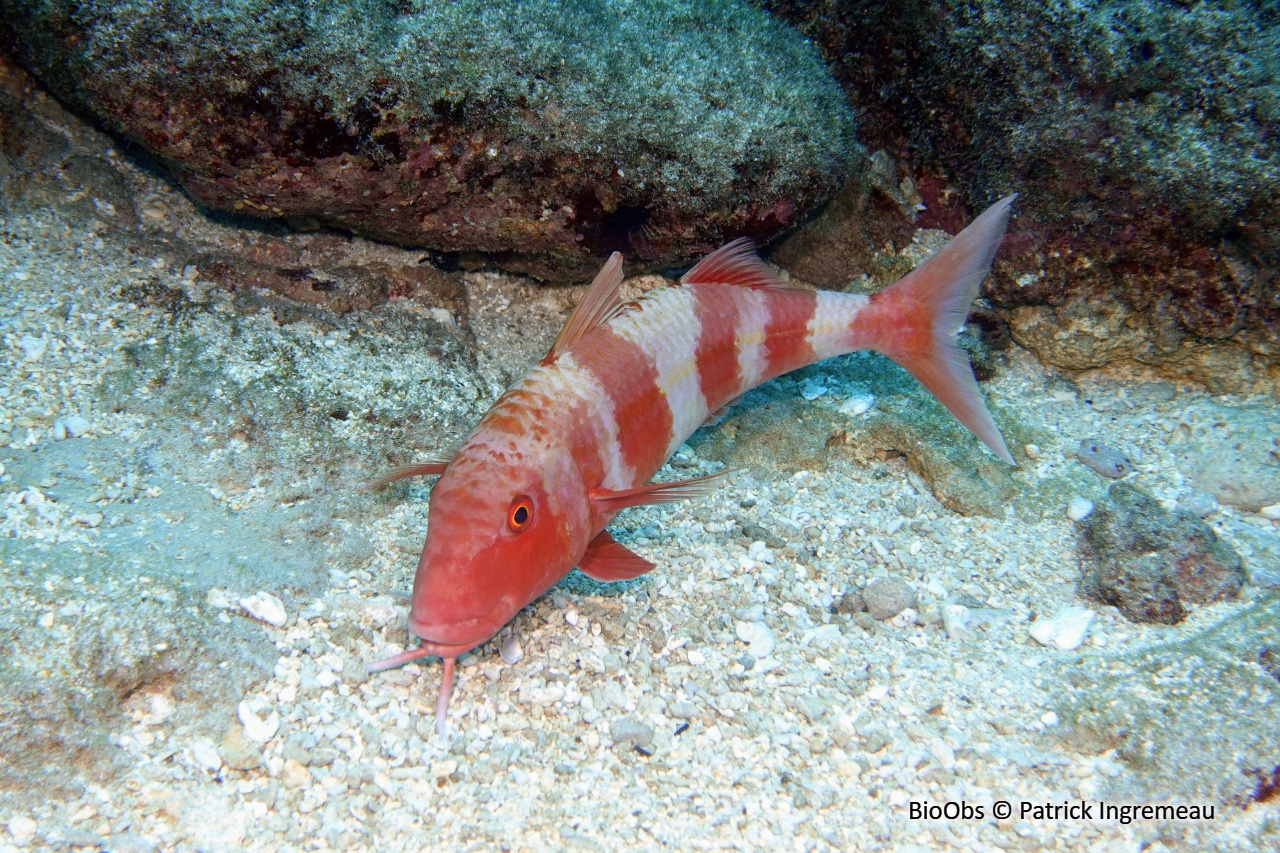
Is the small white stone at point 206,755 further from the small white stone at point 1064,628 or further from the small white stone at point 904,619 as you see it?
the small white stone at point 1064,628

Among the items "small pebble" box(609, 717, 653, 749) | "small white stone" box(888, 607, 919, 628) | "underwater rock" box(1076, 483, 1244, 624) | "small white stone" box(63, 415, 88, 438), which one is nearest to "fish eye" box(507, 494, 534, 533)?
"small pebble" box(609, 717, 653, 749)

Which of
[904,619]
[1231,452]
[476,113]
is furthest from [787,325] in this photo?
[1231,452]

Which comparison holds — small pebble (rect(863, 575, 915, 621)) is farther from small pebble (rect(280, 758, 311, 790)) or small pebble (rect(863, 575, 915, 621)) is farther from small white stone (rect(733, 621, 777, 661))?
small pebble (rect(280, 758, 311, 790))

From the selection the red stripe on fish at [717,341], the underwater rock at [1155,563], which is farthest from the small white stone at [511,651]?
the underwater rock at [1155,563]

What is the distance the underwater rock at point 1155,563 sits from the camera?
123 inches

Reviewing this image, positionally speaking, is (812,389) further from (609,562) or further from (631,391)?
(609,562)

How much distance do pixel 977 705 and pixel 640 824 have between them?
1.42 meters

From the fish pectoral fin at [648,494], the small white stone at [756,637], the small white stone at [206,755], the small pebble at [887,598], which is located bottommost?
the small white stone at [756,637]

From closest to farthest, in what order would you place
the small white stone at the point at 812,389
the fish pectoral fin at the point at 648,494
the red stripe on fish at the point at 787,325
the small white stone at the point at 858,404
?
the fish pectoral fin at the point at 648,494 < the red stripe on fish at the point at 787,325 < the small white stone at the point at 858,404 < the small white stone at the point at 812,389

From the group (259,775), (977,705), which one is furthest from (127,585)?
(977,705)

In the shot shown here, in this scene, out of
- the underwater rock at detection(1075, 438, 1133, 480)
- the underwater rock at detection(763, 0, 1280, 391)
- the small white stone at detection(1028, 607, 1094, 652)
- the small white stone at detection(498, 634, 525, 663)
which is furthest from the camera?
the underwater rock at detection(1075, 438, 1133, 480)

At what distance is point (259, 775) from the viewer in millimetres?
2248

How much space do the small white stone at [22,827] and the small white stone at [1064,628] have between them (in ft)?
12.1

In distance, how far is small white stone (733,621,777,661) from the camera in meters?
2.92
